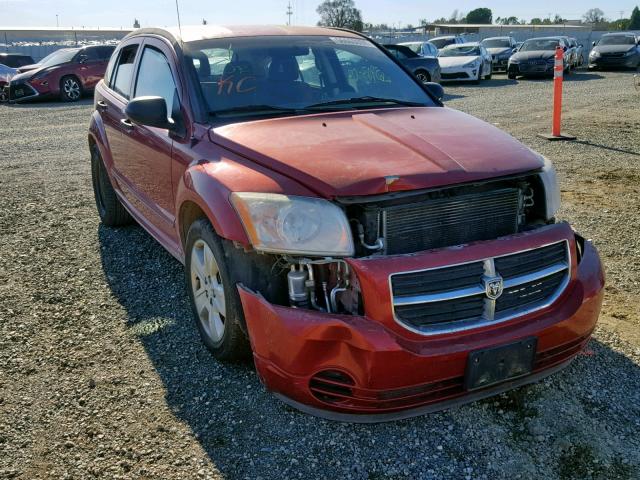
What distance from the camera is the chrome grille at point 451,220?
8.53ft

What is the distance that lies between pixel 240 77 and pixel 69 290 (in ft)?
6.32

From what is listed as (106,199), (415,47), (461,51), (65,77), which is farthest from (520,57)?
(106,199)

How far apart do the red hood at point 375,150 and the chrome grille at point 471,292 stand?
14.7 inches

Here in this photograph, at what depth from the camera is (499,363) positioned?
8.34 feet

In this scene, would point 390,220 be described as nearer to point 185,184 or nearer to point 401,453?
point 401,453

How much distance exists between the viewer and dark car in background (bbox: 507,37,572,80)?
20.2m

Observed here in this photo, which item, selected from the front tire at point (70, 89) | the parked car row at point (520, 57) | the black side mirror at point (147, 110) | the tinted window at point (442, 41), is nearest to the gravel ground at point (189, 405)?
the black side mirror at point (147, 110)

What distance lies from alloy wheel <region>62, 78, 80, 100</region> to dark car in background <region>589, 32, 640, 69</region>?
19149 mm

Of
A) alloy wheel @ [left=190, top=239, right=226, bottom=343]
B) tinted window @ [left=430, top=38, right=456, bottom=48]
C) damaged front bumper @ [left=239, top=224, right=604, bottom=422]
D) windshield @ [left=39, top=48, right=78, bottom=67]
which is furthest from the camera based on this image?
tinted window @ [left=430, top=38, right=456, bottom=48]

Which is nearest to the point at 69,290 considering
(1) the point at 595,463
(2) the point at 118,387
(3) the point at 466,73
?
(2) the point at 118,387

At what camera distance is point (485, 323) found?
2.56m

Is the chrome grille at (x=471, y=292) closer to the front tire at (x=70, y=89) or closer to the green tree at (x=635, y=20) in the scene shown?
the front tire at (x=70, y=89)

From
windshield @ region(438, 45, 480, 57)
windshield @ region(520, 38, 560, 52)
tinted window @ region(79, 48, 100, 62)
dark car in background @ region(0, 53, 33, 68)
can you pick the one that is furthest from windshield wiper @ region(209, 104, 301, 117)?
dark car in background @ region(0, 53, 33, 68)

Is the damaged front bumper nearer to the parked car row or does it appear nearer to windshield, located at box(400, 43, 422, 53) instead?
the parked car row
